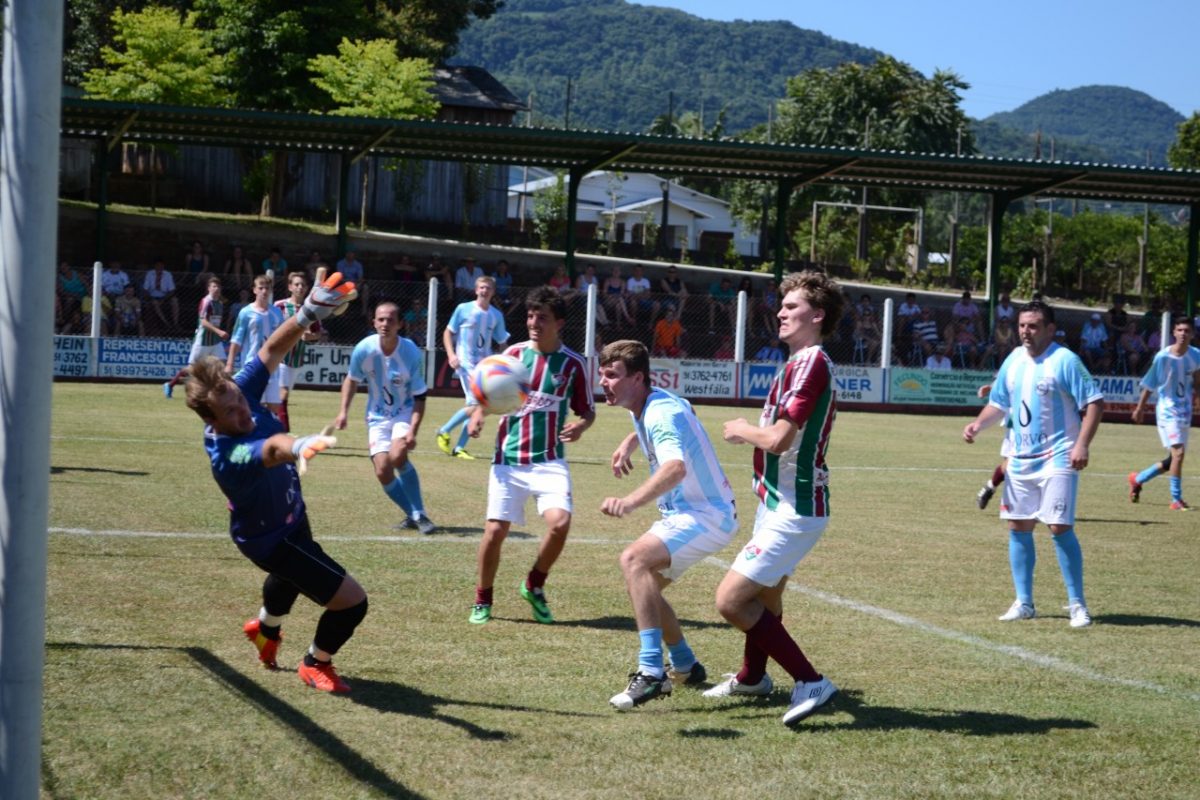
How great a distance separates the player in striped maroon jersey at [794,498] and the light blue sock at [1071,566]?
3189mm

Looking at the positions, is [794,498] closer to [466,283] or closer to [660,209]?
[466,283]


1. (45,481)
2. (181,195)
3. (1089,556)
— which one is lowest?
(1089,556)

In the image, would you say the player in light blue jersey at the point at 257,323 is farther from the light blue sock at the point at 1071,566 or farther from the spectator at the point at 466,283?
the spectator at the point at 466,283

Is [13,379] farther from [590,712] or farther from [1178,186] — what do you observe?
[1178,186]

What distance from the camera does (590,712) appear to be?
19.4 feet

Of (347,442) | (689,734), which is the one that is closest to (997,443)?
(347,442)

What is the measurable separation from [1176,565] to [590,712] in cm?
699

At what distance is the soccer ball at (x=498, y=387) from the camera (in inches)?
279

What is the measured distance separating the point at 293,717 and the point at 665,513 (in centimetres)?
204

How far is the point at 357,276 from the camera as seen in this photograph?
91.1 ft

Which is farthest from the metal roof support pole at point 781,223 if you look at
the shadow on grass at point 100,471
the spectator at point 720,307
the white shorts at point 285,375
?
the shadow on grass at point 100,471

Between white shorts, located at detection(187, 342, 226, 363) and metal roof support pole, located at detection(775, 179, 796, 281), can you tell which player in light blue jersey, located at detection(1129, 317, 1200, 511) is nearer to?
white shorts, located at detection(187, 342, 226, 363)

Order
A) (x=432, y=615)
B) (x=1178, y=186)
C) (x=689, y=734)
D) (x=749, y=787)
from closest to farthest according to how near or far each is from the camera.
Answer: (x=749, y=787)
(x=689, y=734)
(x=432, y=615)
(x=1178, y=186)

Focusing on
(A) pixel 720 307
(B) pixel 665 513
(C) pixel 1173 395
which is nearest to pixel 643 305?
(A) pixel 720 307
